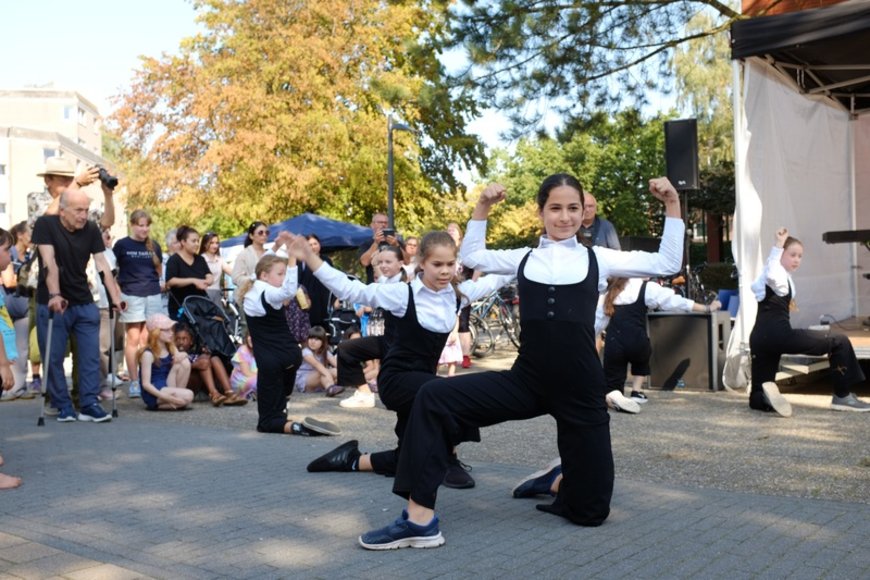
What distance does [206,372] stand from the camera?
35.1 ft

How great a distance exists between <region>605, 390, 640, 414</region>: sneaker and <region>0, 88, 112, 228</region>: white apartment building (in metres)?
60.8

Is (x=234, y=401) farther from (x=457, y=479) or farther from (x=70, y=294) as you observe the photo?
(x=457, y=479)

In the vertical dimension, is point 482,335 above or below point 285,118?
below

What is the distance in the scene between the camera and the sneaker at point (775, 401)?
9.02 m

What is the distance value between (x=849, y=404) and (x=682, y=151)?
6.89m

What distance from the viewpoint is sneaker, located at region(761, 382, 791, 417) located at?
902 cm

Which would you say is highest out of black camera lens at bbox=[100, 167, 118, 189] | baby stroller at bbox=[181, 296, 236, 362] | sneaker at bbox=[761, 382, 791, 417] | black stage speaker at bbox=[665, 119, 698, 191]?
black stage speaker at bbox=[665, 119, 698, 191]

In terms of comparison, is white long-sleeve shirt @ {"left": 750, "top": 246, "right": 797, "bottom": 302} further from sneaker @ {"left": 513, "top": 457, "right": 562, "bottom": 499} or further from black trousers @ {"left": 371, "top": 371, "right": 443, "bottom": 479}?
black trousers @ {"left": 371, "top": 371, "right": 443, "bottom": 479}

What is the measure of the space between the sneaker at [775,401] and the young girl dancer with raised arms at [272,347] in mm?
3932

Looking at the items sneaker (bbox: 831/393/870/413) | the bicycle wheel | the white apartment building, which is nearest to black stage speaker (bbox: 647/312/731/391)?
sneaker (bbox: 831/393/870/413)

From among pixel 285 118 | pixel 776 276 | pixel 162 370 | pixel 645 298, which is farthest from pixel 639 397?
pixel 285 118

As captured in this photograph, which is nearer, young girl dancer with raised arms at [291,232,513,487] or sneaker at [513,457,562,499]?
sneaker at [513,457,562,499]

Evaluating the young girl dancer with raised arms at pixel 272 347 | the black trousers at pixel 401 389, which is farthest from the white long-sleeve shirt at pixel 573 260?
the young girl dancer with raised arms at pixel 272 347

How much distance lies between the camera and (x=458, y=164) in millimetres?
32656
